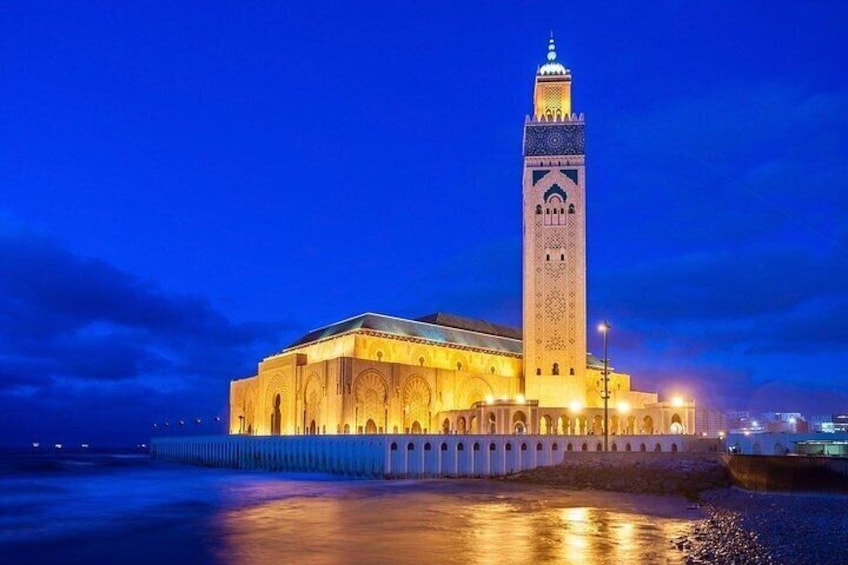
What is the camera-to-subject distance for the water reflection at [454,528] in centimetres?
2062

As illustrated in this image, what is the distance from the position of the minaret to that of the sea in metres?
22.4

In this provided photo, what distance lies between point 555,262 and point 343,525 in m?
42.9

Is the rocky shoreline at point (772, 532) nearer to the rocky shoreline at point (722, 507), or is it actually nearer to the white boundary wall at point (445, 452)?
the rocky shoreline at point (722, 507)

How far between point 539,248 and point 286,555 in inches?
1912

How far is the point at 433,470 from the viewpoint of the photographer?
157ft

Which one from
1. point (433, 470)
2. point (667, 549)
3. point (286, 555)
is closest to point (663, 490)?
point (433, 470)

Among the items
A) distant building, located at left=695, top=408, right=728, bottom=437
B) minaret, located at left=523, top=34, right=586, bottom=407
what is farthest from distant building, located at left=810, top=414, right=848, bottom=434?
minaret, located at left=523, top=34, right=586, bottom=407

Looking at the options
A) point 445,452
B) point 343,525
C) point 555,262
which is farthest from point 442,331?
point 343,525

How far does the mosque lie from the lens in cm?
6072

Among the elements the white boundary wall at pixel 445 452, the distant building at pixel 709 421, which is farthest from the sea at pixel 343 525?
the distant building at pixel 709 421

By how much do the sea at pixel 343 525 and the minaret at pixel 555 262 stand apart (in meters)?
22.4

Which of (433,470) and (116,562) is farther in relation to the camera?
(433,470)

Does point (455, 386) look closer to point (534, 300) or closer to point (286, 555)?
point (534, 300)

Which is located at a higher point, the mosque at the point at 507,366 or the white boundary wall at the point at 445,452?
the mosque at the point at 507,366
